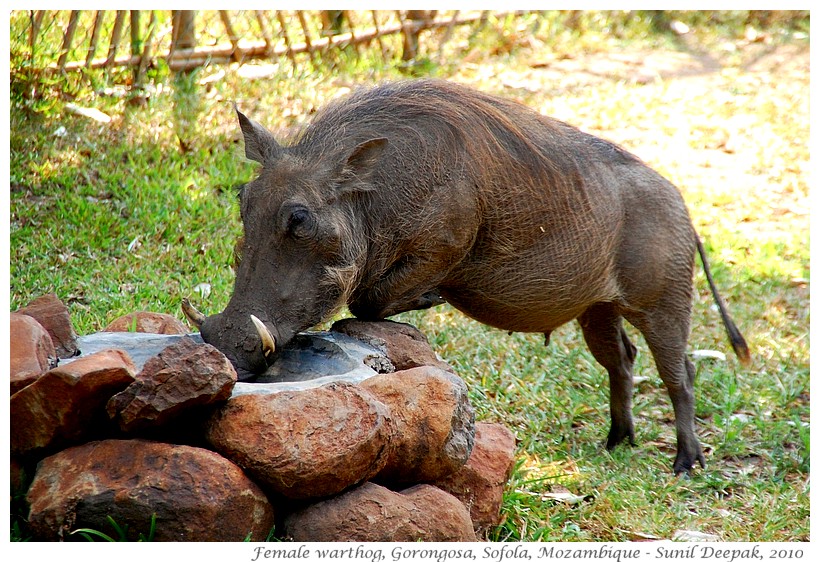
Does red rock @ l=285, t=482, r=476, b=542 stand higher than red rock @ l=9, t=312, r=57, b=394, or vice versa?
red rock @ l=9, t=312, r=57, b=394

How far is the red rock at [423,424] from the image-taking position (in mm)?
2859

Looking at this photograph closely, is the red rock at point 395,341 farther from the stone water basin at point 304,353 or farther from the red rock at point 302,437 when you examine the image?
the red rock at point 302,437

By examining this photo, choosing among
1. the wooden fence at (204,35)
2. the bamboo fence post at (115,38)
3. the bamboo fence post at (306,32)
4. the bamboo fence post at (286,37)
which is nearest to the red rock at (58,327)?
the wooden fence at (204,35)

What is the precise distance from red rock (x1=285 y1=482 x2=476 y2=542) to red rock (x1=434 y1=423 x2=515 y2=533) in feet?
0.76

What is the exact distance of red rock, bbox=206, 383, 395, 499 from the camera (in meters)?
2.57

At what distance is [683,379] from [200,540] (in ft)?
8.97

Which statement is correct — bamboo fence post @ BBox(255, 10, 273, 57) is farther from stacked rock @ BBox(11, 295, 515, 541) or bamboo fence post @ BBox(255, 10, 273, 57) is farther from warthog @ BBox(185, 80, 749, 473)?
stacked rock @ BBox(11, 295, 515, 541)

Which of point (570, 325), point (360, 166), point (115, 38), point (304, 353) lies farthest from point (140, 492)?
point (115, 38)

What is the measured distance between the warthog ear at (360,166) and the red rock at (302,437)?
88 cm

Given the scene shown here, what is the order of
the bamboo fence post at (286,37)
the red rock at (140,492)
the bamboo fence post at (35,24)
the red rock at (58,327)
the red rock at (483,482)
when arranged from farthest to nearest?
the bamboo fence post at (286,37) → the bamboo fence post at (35,24) → the red rock at (483,482) → the red rock at (58,327) → the red rock at (140,492)

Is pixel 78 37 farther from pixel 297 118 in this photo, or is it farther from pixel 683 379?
pixel 683 379

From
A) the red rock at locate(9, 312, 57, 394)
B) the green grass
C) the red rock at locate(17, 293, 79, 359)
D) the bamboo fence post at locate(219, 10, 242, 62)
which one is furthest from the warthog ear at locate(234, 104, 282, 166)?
the bamboo fence post at locate(219, 10, 242, 62)

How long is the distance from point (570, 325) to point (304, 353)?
2.89m

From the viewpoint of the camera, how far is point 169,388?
2.54 m
